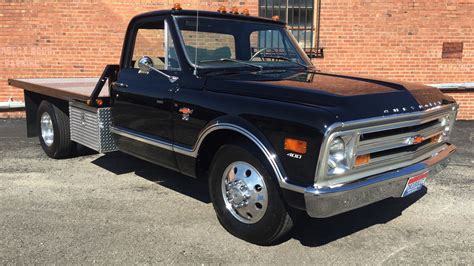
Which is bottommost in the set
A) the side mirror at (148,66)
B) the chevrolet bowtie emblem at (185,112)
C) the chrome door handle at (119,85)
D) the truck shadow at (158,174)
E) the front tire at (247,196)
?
the truck shadow at (158,174)

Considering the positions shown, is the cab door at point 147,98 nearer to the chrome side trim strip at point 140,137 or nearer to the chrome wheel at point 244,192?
the chrome side trim strip at point 140,137

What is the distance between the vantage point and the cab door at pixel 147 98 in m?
4.27

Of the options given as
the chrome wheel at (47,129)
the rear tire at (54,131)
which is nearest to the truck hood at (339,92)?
the rear tire at (54,131)

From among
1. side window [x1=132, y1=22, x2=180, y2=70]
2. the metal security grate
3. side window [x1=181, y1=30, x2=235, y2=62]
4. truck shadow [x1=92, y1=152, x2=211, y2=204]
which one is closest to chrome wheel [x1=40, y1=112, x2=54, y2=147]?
truck shadow [x1=92, y1=152, x2=211, y2=204]

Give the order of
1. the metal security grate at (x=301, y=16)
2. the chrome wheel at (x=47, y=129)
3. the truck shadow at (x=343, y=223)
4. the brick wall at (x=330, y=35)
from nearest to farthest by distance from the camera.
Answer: the truck shadow at (x=343, y=223) → the chrome wheel at (x=47, y=129) → the brick wall at (x=330, y=35) → the metal security grate at (x=301, y=16)

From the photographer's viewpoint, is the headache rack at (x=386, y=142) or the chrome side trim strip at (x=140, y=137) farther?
the chrome side trim strip at (x=140, y=137)

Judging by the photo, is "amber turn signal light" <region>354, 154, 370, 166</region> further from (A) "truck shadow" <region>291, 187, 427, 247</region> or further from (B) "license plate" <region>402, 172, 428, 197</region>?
(A) "truck shadow" <region>291, 187, 427, 247</region>

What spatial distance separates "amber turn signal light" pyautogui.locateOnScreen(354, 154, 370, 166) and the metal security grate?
249 inches

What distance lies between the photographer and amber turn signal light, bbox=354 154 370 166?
319 cm

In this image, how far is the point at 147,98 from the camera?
4461mm

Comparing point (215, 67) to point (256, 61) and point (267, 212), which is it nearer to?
point (256, 61)

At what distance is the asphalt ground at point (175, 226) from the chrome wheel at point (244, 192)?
9.9 inches

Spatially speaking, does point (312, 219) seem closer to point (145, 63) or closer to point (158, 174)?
point (145, 63)

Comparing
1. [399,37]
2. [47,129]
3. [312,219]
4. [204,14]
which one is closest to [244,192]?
[312,219]
